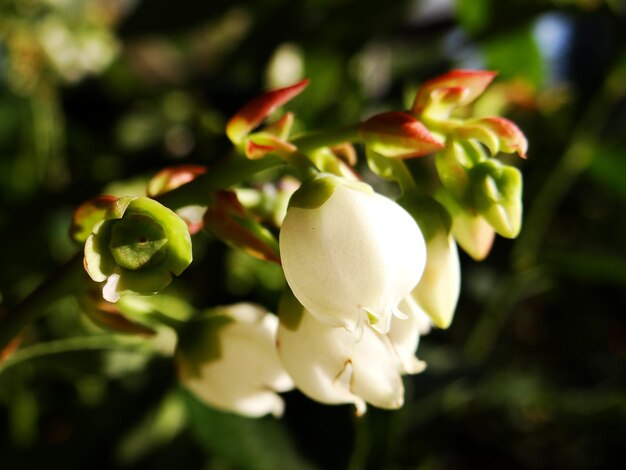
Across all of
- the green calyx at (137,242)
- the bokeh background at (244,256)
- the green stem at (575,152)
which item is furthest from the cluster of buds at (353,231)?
the green stem at (575,152)

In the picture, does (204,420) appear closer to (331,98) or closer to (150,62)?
(331,98)

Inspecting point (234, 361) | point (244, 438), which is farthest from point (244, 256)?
point (234, 361)

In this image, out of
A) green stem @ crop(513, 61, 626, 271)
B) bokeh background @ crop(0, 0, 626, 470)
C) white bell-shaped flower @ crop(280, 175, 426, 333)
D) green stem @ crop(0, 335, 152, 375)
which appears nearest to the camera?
white bell-shaped flower @ crop(280, 175, 426, 333)

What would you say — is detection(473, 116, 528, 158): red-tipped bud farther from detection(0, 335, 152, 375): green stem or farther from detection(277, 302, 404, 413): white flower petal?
detection(0, 335, 152, 375): green stem

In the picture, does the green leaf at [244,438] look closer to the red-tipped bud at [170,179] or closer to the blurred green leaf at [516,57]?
the red-tipped bud at [170,179]

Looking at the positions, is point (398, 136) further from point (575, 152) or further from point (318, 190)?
point (575, 152)

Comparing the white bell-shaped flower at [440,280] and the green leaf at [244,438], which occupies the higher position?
the white bell-shaped flower at [440,280]

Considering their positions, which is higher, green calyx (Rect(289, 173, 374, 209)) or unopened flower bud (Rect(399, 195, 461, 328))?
green calyx (Rect(289, 173, 374, 209))

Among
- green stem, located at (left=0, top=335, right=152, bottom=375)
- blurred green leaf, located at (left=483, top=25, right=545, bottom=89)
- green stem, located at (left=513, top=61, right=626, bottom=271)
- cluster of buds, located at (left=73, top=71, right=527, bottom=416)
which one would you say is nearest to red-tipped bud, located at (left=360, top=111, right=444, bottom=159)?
cluster of buds, located at (left=73, top=71, right=527, bottom=416)
